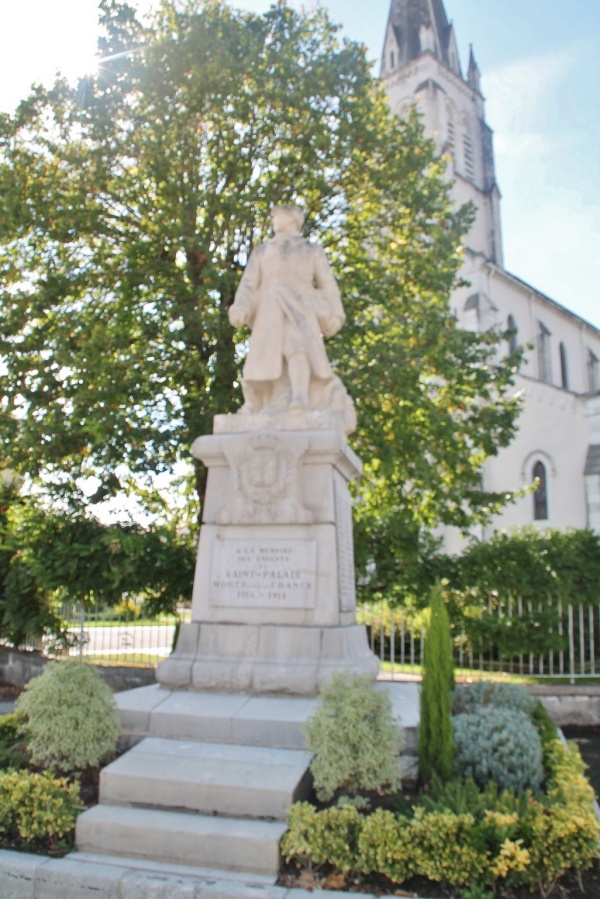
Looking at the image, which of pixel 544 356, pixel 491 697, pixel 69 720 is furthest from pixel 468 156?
pixel 69 720

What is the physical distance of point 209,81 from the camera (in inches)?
472

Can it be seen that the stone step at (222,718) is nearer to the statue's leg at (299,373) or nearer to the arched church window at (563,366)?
the statue's leg at (299,373)

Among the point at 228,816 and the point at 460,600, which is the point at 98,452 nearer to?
→ the point at 460,600

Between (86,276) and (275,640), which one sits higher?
(86,276)

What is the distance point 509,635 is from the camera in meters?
11.1

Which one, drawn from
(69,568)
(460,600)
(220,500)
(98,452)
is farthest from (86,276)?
(460,600)

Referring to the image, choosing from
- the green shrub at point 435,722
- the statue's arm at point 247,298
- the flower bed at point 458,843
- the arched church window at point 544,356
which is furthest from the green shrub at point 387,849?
the arched church window at point 544,356

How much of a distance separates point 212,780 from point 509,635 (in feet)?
25.2

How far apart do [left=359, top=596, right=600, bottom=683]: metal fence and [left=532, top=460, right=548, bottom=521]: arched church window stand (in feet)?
61.0

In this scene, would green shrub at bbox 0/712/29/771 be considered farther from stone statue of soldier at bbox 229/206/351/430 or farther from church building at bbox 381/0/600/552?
church building at bbox 381/0/600/552

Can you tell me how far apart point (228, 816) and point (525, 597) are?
27.3ft

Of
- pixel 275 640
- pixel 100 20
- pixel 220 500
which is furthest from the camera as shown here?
pixel 100 20

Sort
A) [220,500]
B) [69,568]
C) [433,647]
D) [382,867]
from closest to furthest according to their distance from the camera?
[382,867], [433,647], [220,500], [69,568]

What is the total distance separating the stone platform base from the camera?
222 inches
